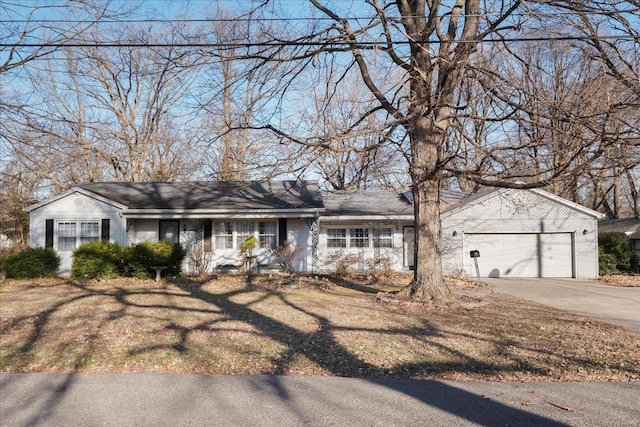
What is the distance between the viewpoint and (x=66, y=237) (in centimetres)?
1944

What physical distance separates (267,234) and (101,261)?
248 inches

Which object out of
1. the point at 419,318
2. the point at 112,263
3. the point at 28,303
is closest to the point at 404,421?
the point at 419,318

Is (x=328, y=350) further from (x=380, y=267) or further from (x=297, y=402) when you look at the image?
(x=380, y=267)

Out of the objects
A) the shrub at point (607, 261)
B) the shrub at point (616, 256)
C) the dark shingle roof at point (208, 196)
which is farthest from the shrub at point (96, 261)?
the shrub at point (616, 256)

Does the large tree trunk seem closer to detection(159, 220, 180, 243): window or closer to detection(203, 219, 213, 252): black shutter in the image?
detection(203, 219, 213, 252): black shutter

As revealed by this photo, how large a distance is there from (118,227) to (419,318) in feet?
44.3

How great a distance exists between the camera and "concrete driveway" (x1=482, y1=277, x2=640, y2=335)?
37.6 ft

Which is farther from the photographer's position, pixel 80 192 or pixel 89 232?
pixel 89 232

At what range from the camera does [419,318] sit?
10.2 metres

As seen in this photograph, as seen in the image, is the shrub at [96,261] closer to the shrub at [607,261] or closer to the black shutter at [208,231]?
the black shutter at [208,231]

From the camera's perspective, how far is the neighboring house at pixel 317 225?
19469mm

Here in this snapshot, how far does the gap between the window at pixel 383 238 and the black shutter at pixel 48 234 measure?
13.1 m

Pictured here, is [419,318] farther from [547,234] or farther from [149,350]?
[547,234]

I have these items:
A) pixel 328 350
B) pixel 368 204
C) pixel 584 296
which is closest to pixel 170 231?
pixel 368 204
